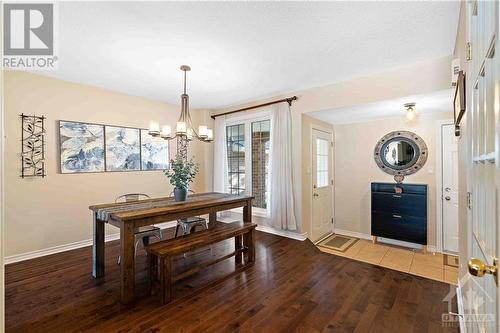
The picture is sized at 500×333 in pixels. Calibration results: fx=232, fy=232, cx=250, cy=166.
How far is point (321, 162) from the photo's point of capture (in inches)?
177

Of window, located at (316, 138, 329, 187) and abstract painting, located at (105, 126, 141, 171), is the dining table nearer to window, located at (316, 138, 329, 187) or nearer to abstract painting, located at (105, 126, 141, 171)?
abstract painting, located at (105, 126, 141, 171)

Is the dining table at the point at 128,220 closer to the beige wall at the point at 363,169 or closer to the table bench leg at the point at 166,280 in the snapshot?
the table bench leg at the point at 166,280

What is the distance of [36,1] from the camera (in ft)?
6.12

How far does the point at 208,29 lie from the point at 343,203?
407 cm

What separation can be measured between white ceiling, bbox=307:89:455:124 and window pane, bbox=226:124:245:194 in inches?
61.2

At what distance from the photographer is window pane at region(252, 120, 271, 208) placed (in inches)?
175

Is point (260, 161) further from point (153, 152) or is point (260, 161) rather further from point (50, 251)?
point (50, 251)

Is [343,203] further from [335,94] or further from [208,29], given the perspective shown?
[208,29]

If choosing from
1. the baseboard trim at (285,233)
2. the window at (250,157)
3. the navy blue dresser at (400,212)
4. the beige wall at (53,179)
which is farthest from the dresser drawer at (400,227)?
the beige wall at (53,179)

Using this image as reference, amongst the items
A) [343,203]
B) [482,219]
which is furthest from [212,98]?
[482,219]

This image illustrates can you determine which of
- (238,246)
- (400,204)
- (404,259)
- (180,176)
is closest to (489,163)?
(180,176)

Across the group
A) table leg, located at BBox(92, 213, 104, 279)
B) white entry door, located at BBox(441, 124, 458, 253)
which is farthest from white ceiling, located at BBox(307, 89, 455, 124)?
table leg, located at BBox(92, 213, 104, 279)

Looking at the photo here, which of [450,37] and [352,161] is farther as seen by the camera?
[352,161]

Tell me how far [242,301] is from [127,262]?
1133 millimetres
